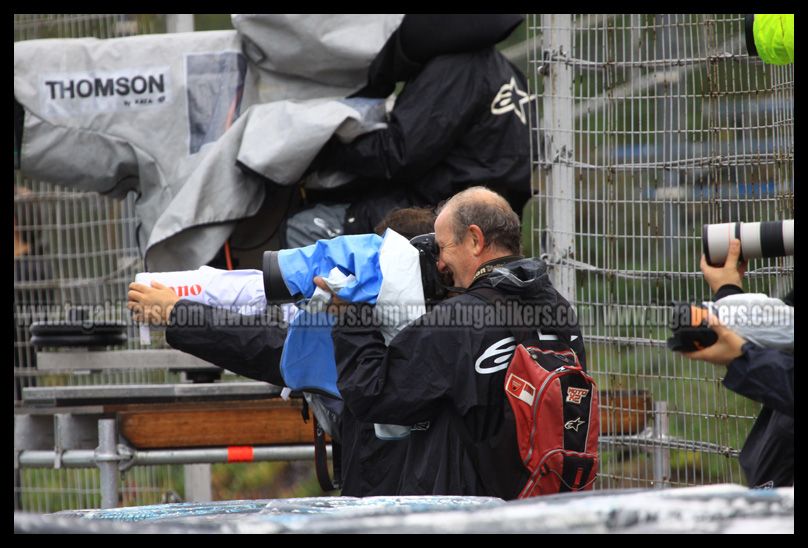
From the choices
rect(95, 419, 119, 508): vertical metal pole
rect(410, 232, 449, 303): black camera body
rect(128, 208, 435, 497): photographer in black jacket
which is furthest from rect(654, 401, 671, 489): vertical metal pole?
rect(95, 419, 119, 508): vertical metal pole

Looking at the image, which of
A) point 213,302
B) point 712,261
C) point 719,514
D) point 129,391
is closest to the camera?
point 719,514

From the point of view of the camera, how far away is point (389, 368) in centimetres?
369

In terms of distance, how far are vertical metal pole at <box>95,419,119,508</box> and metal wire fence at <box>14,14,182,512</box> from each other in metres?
1.17

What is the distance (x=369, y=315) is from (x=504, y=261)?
1.51 feet

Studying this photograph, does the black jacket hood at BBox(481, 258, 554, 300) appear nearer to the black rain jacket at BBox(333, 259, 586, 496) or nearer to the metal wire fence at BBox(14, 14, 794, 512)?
the black rain jacket at BBox(333, 259, 586, 496)

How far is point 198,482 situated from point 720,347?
4.57m

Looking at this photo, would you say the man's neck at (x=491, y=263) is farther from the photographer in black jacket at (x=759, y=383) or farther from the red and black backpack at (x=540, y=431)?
the photographer in black jacket at (x=759, y=383)

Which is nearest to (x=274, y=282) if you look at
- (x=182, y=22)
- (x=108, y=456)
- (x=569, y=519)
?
(x=569, y=519)

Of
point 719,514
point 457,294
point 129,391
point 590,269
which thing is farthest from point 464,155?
point 719,514

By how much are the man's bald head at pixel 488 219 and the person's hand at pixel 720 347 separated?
1079mm

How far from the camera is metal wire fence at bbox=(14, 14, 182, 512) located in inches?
268

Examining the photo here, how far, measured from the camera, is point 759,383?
291 centimetres

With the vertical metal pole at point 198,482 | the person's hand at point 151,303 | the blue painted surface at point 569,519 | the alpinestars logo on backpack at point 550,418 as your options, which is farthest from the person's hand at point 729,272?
the vertical metal pole at point 198,482
